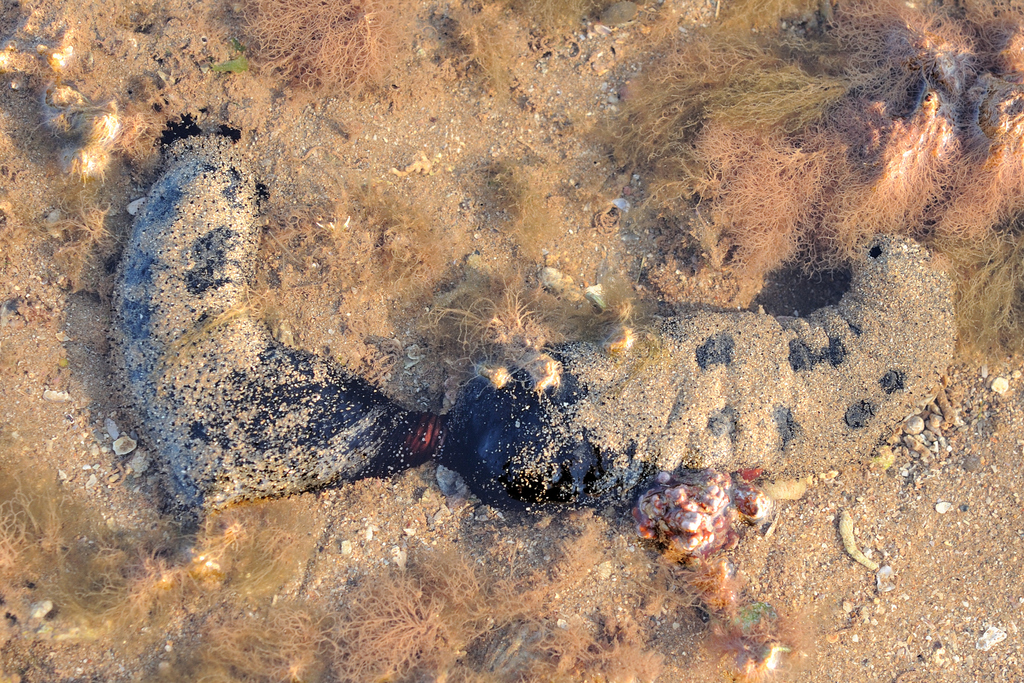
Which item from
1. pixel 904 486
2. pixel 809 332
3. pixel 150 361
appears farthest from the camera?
pixel 904 486

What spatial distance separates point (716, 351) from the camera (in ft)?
13.5

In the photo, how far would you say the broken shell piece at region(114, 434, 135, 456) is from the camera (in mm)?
4320

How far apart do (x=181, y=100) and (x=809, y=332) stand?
512 cm

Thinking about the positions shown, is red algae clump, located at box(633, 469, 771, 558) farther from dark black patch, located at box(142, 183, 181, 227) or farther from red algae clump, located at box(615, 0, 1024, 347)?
dark black patch, located at box(142, 183, 181, 227)

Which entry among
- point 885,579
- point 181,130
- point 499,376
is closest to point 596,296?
point 499,376

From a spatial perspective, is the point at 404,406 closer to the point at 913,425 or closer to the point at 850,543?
the point at 850,543

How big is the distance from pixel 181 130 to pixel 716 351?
4.43 meters

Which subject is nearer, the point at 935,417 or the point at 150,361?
the point at 150,361

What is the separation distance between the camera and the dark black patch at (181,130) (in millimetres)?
4496

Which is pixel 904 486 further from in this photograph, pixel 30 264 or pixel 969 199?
pixel 30 264

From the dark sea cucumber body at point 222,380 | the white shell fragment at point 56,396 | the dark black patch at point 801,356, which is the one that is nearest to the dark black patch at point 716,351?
the dark black patch at point 801,356

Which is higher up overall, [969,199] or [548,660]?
[969,199]

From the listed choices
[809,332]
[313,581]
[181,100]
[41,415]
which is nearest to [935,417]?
[809,332]

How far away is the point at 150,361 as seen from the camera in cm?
398
